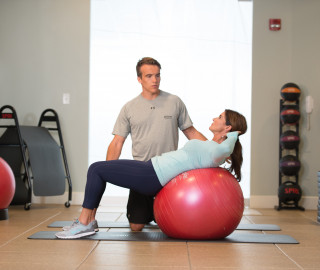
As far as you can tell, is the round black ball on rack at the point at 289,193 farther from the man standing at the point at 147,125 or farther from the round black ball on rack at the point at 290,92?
the man standing at the point at 147,125

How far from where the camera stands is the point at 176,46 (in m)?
6.39

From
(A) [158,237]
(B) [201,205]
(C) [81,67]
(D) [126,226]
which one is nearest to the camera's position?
(B) [201,205]

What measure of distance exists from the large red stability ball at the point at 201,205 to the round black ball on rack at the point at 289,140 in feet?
8.58

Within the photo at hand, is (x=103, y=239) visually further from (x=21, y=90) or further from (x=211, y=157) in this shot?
(x=21, y=90)

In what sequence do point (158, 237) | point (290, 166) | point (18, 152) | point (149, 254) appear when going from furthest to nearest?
point (18, 152) < point (290, 166) < point (158, 237) < point (149, 254)

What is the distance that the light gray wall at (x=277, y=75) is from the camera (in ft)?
20.3

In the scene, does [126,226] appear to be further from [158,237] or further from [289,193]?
[289,193]

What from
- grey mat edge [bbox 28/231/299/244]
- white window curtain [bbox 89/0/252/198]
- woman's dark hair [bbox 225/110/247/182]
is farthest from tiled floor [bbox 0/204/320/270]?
white window curtain [bbox 89/0/252/198]

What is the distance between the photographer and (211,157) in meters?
3.38

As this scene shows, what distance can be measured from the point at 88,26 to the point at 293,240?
393 cm

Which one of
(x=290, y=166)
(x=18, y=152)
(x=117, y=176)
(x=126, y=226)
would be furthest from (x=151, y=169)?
(x=18, y=152)

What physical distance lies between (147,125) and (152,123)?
4cm

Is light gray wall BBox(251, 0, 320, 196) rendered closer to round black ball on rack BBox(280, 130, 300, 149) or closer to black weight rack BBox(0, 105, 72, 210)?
round black ball on rack BBox(280, 130, 300, 149)

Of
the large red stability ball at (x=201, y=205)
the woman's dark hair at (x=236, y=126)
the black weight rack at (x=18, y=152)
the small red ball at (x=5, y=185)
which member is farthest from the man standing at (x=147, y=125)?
the black weight rack at (x=18, y=152)
